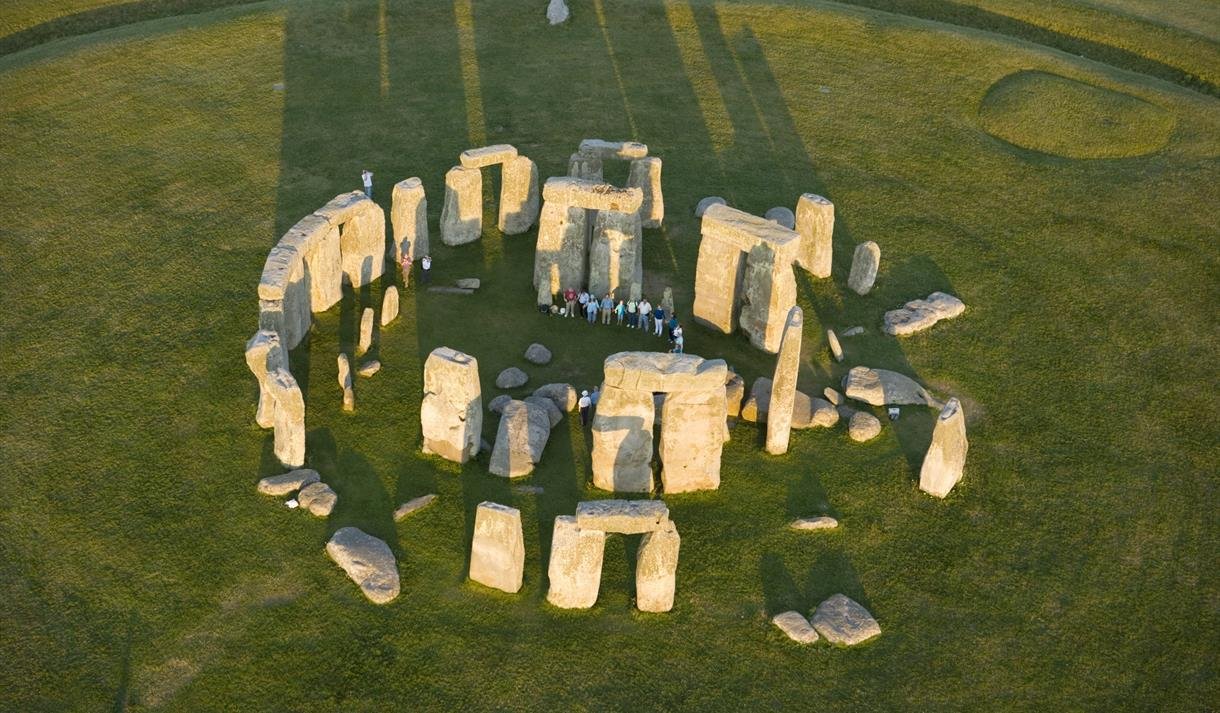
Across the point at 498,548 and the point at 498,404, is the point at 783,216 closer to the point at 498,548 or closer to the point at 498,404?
the point at 498,404

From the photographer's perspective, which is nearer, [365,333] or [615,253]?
[365,333]

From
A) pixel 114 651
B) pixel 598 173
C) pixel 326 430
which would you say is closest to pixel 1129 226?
pixel 598 173

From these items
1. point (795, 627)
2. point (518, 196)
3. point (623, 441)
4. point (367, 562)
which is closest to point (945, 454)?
point (795, 627)

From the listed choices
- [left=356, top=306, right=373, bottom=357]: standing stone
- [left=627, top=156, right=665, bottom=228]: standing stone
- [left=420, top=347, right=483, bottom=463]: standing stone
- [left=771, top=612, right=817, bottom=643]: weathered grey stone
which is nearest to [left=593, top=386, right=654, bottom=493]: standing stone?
[left=420, top=347, right=483, bottom=463]: standing stone

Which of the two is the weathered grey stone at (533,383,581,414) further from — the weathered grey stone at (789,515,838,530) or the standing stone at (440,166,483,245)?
the standing stone at (440,166,483,245)

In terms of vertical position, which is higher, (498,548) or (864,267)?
(864,267)
